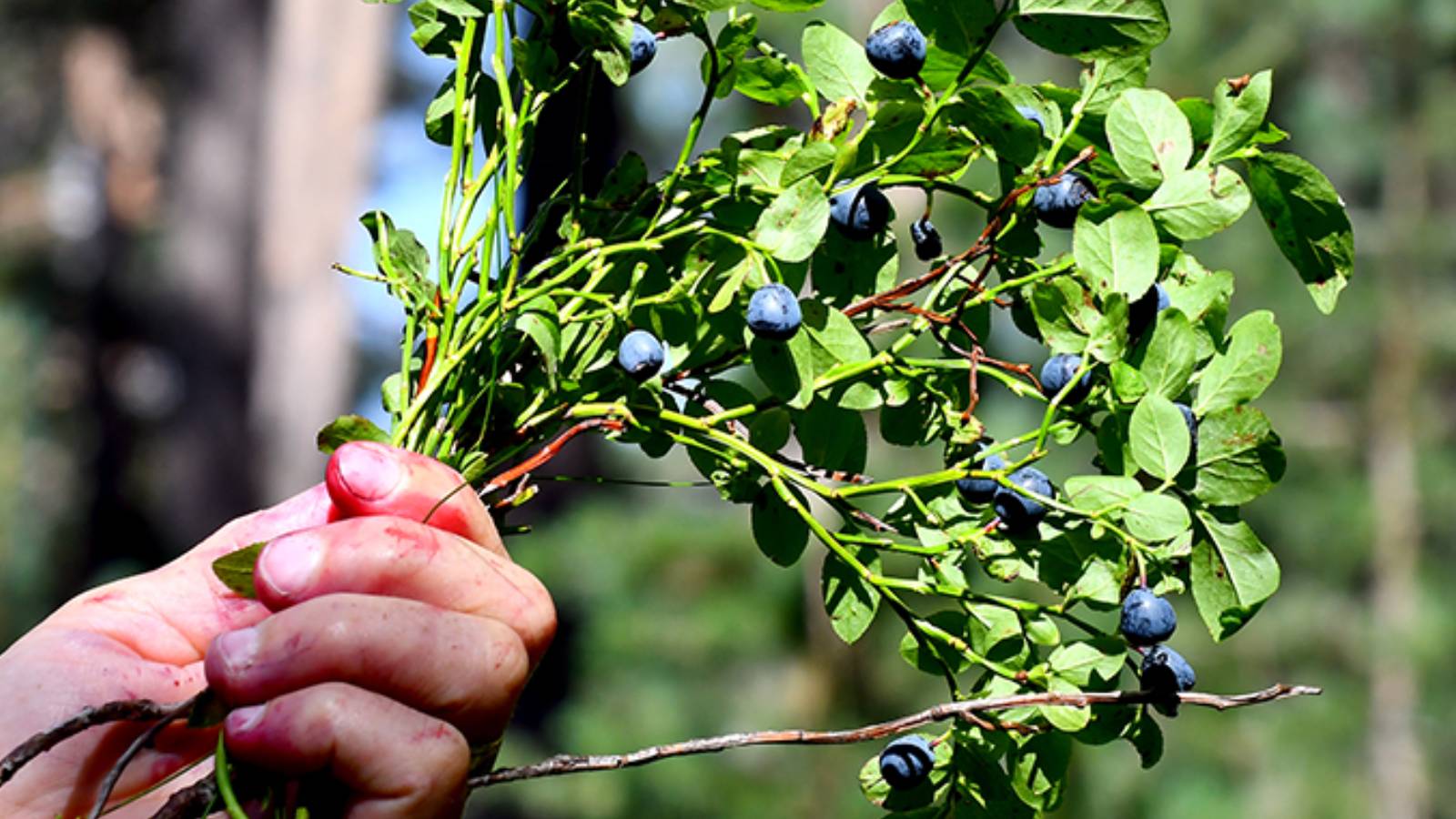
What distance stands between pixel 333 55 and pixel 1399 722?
7.66 meters

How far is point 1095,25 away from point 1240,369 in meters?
0.20

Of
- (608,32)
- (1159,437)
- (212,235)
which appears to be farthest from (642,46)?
(212,235)

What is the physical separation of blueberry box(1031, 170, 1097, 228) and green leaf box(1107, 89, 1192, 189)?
0.03 m

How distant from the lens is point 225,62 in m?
6.69

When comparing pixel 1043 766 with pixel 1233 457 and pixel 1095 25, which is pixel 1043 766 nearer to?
pixel 1233 457

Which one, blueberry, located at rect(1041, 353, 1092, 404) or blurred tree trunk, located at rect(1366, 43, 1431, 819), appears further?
blurred tree trunk, located at rect(1366, 43, 1431, 819)

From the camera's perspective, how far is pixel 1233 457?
2.23ft

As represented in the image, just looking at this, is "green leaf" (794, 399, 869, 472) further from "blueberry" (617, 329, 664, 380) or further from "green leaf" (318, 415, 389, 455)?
"green leaf" (318, 415, 389, 455)

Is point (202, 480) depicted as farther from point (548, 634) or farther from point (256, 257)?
point (548, 634)

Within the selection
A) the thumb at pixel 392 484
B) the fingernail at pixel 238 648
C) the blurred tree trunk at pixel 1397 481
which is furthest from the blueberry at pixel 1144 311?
the blurred tree trunk at pixel 1397 481

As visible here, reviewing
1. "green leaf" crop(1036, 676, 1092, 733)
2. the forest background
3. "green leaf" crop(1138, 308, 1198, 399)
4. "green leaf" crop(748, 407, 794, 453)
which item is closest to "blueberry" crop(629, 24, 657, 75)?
"green leaf" crop(748, 407, 794, 453)

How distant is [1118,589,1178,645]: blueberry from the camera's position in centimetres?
66

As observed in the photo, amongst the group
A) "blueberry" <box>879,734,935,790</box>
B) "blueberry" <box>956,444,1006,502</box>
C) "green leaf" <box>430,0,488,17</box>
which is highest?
"green leaf" <box>430,0,488,17</box>

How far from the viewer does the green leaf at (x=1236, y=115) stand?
0.66 meters
